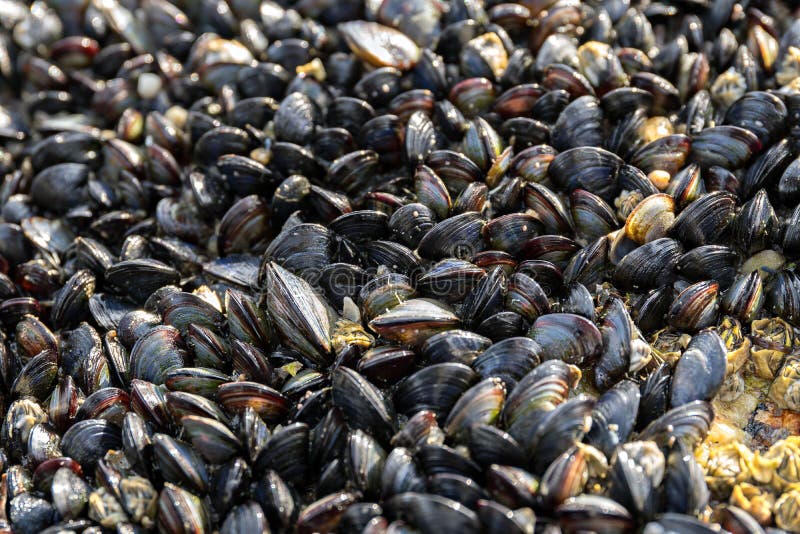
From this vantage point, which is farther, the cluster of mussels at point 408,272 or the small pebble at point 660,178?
the small pebble at point 660,178

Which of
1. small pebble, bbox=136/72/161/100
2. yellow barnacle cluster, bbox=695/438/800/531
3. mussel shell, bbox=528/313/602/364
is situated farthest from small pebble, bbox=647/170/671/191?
small pebble, bbox=136/72/161/100

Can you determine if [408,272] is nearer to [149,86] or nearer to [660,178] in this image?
[660,178]

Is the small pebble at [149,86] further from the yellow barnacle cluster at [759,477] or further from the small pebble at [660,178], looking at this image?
the yellow barnacle cluster at [759,477]

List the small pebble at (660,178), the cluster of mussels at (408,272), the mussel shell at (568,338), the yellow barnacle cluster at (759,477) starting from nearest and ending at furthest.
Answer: the yellow barnacle cluster at (759,477)
the cluster of mussels at (408,272)
the mussel shell at (568,338)
the small pebble at (660,178)

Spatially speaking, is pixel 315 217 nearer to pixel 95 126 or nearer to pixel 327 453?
pixel 327 453

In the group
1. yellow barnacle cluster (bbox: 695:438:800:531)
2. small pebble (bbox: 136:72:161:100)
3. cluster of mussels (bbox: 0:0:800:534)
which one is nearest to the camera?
yellow barnacle cluster (bbox: 695:438:800:531)

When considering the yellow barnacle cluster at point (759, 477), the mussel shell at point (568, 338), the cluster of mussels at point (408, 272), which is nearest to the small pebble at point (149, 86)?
the cluster of mussels at point (408, 272)

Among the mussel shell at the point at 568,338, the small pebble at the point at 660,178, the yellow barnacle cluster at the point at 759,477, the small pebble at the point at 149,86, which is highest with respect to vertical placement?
the small pebble at the point at 660,178

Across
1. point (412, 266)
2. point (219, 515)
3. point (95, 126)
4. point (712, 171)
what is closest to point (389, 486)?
point (219, 515)

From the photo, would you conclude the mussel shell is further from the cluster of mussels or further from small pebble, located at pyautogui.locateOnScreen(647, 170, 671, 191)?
small pebble, located at pyautogui.locateOnScreen(647, 170, 671, 191)
